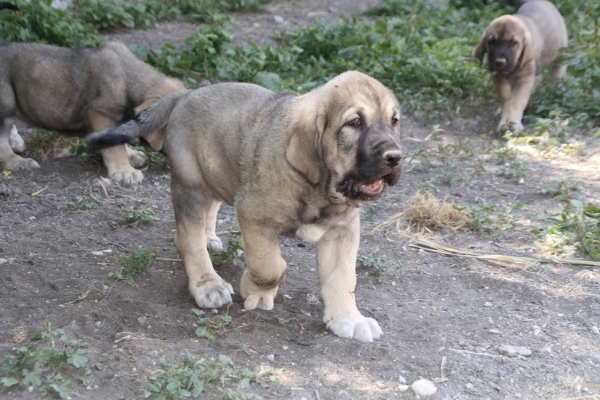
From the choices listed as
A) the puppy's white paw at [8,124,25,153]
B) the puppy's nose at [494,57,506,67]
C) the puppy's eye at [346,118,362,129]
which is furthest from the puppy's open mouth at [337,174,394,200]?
the puppy's nose at [494,57,506,67]

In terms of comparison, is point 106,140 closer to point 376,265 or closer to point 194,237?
point 194,237

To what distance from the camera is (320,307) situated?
15.7ft

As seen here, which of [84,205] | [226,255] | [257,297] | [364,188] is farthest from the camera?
[84,205]

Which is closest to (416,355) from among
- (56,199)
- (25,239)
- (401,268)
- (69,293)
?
(401,268)

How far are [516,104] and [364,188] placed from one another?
4.87 meters

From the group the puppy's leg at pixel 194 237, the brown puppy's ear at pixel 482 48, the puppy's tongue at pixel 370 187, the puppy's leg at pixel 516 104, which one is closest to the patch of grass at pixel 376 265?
the puppy's leg at pixel 194 237

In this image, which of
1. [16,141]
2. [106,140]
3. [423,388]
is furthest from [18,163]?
[423,388]

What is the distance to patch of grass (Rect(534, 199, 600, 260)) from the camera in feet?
17.8

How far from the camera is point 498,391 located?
3.83 m

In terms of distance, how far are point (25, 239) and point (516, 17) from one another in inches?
243

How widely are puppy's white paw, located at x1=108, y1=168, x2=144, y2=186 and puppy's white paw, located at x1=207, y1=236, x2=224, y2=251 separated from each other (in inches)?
62.8

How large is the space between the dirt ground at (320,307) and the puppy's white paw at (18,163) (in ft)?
0.80

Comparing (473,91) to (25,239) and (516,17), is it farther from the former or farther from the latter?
(25,239)

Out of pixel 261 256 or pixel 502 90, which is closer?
pixel 261 256
